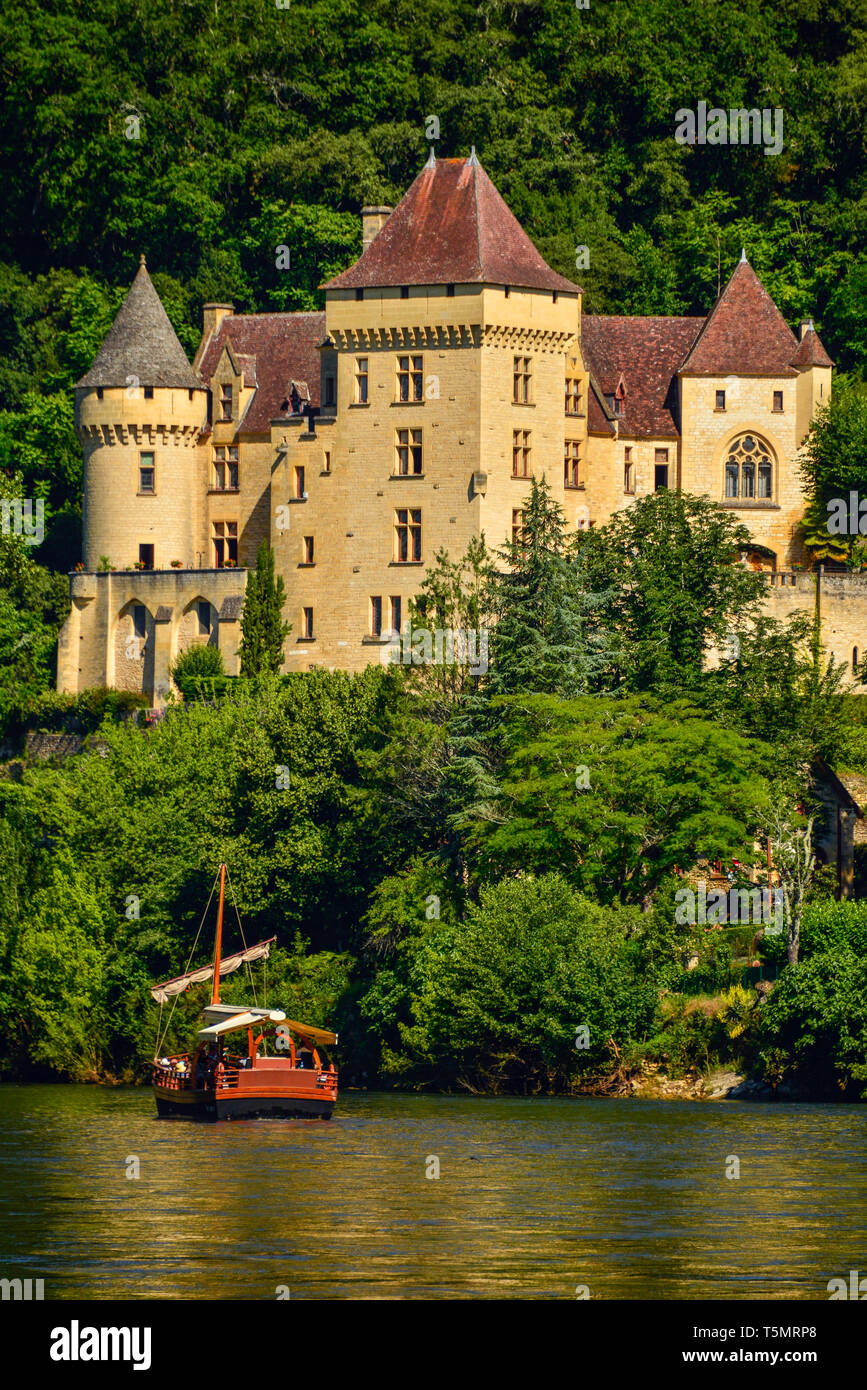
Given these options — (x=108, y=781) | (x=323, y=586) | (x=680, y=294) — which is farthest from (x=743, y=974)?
(x=680, y=294)

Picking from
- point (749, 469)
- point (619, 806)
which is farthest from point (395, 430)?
point (619, 806)

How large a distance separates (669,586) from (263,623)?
13.6m

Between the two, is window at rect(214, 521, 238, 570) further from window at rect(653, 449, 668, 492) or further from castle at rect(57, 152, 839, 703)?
window at rect(653, 449, 668, 492)

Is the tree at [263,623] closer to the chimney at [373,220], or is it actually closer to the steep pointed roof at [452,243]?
the steep pointed roof at [452,243]

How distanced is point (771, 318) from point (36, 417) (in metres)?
22.1

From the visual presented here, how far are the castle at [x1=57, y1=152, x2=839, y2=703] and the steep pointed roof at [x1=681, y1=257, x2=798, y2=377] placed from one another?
65 mm

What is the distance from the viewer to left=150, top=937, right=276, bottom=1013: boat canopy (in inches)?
2445

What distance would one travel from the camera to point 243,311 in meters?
93.3

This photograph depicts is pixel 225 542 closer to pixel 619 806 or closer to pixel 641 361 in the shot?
pixel 641 361

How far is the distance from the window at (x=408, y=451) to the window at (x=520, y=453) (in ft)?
7.80

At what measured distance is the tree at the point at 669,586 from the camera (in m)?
66.9

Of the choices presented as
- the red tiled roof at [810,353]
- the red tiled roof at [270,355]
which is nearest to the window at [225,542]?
the red tiled roof at [270,355]

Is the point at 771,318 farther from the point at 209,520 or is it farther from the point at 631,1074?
the point at 631,1074

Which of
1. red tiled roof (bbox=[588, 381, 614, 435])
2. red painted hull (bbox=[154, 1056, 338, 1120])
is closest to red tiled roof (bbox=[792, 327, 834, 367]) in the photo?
red tiled roof (bbox=[588, 381, 614, 435])
